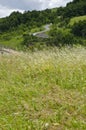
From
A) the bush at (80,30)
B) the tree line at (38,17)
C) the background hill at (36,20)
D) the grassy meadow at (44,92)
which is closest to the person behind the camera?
the grassy meadow at (44,92)

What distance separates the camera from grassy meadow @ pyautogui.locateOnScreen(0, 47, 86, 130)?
5.63 m

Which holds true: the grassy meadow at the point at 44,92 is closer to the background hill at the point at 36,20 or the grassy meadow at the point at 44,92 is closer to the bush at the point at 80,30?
the bush at the point at 80,30

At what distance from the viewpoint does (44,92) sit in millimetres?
6789

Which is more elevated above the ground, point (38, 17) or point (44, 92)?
point (38, 17)

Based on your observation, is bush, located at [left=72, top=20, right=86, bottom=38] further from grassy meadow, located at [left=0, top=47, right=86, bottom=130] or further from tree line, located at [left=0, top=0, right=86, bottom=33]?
grassy meadow, located at [left=0, top=47, right=86, bottom=130]

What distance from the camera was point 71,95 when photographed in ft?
21.4

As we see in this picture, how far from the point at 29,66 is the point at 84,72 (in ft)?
5.06

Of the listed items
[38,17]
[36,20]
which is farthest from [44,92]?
[38,17]

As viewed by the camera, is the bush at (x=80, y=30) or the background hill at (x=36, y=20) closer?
the bush at (x=80, y=30)

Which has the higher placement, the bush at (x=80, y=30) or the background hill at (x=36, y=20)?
the background hill at (x=36, y=20)

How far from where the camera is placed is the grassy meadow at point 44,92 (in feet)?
18.5

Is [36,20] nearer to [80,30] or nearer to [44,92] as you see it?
[80,30]

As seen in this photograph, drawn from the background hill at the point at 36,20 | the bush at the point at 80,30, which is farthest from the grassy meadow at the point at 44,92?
the background hill at the point at 36,20

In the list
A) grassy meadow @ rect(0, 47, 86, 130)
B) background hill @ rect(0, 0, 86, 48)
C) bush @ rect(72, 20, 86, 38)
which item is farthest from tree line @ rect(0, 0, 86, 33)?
grassy meadow @ rect(0, 47, 86, 130)
